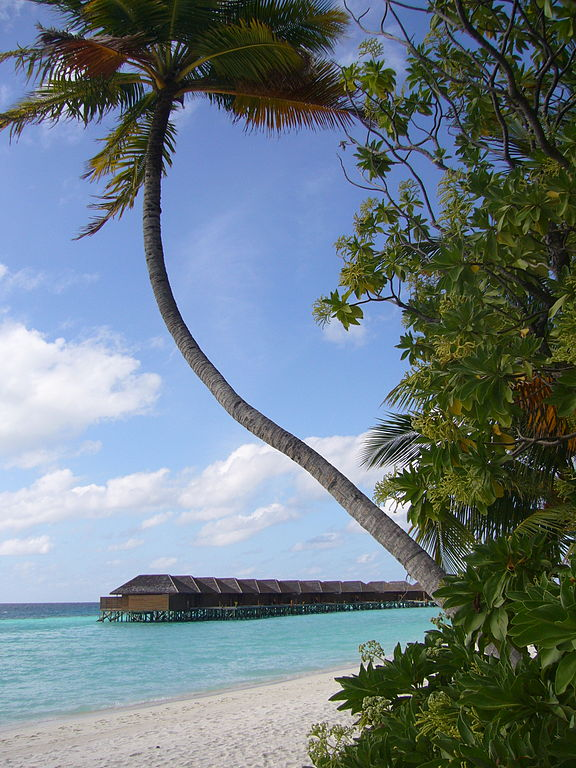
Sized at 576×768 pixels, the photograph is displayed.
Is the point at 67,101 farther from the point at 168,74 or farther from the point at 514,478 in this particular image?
the point at 514,478

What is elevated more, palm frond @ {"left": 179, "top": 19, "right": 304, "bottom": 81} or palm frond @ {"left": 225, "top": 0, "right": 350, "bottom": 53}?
palm frond @ {"left": 225, "top": 0, "right": 350, "bottom": 53}

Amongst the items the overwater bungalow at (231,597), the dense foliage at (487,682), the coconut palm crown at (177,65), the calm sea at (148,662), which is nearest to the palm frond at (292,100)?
the coconut palm crown at (177,65)

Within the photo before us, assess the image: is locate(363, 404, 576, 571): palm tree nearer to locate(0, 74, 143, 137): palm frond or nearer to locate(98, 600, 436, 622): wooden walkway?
locate(0, 74, 143, 137): palm frond

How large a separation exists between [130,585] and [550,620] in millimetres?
43717

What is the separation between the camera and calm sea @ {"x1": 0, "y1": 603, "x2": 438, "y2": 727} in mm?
16427

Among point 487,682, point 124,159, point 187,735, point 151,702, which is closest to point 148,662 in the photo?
point 151,702

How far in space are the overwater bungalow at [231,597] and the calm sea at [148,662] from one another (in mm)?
2379

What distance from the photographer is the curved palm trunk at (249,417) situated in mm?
3453

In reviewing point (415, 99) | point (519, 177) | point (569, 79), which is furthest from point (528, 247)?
point (415, 99)

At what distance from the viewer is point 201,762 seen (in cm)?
735

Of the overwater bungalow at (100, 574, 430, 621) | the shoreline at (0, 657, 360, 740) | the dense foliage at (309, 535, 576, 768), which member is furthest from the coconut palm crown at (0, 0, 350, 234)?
the overwater bungalow at (100, 574, 430, 621)

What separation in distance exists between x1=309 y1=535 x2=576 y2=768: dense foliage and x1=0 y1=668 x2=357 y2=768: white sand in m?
5.25

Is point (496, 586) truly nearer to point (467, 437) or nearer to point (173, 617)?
point (467, 437)

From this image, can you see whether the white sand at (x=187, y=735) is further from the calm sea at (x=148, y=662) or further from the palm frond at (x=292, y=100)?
the palm frond at (x=292, y=100)
